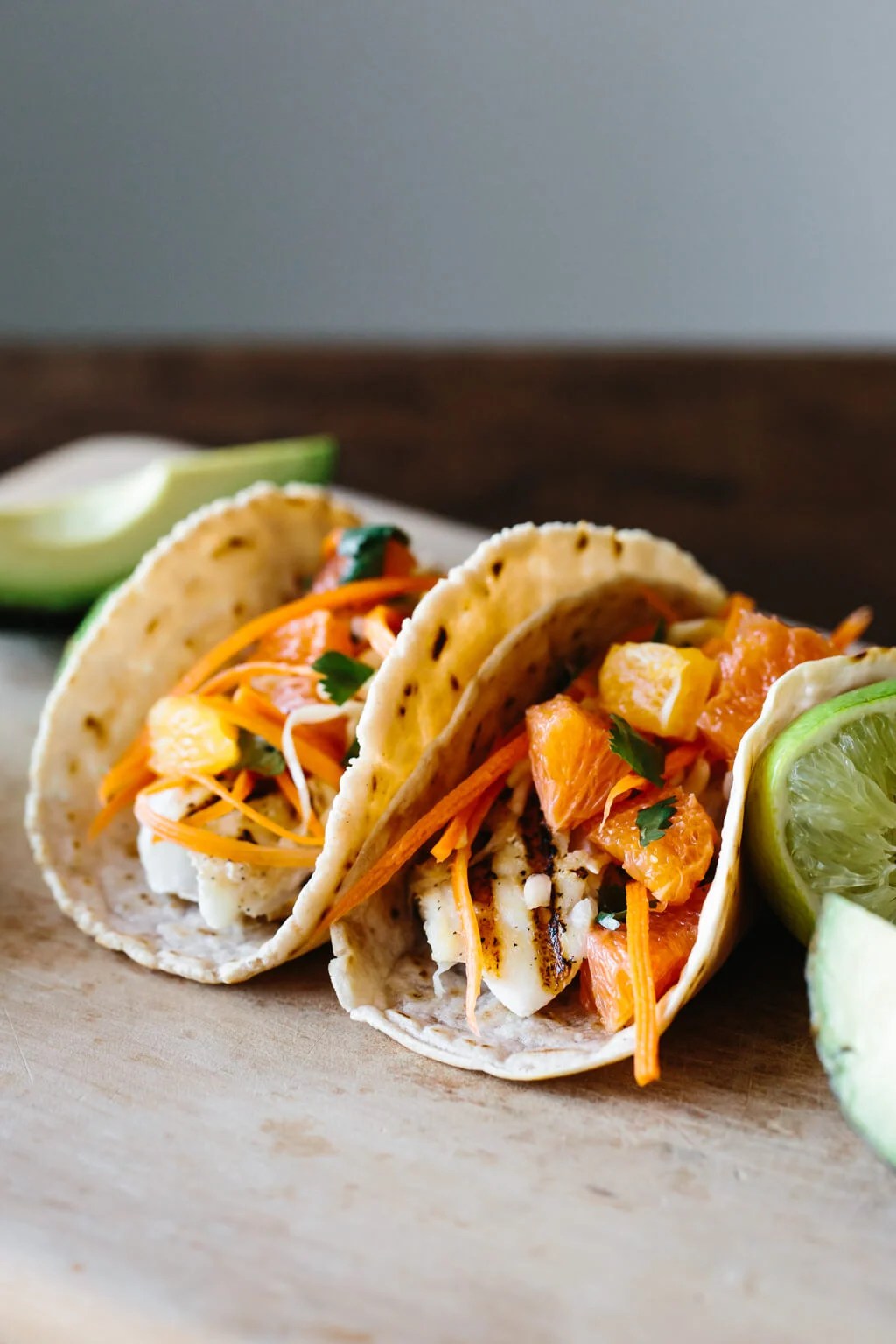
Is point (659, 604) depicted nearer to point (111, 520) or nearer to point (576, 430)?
point (111, 520)

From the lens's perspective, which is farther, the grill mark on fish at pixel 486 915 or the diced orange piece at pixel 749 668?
the diced orange piece at pixel 749 668

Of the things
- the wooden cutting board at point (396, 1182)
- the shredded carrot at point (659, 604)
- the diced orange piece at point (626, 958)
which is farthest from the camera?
the shredded carrot at point (659, 604)

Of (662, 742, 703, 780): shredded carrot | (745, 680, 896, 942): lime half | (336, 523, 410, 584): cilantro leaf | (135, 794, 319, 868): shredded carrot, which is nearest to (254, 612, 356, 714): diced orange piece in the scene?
(336, 523, 410, 584): cilantro leaf

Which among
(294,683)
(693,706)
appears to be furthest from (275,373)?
(693,706)

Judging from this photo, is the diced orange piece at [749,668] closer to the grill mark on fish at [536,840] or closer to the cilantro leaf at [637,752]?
the cilantro leaf at [637,752]

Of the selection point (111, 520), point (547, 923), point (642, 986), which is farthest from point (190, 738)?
point (111, 520)

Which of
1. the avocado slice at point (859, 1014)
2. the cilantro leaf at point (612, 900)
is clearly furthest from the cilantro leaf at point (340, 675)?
the avocado slice at point (859, 1014)
